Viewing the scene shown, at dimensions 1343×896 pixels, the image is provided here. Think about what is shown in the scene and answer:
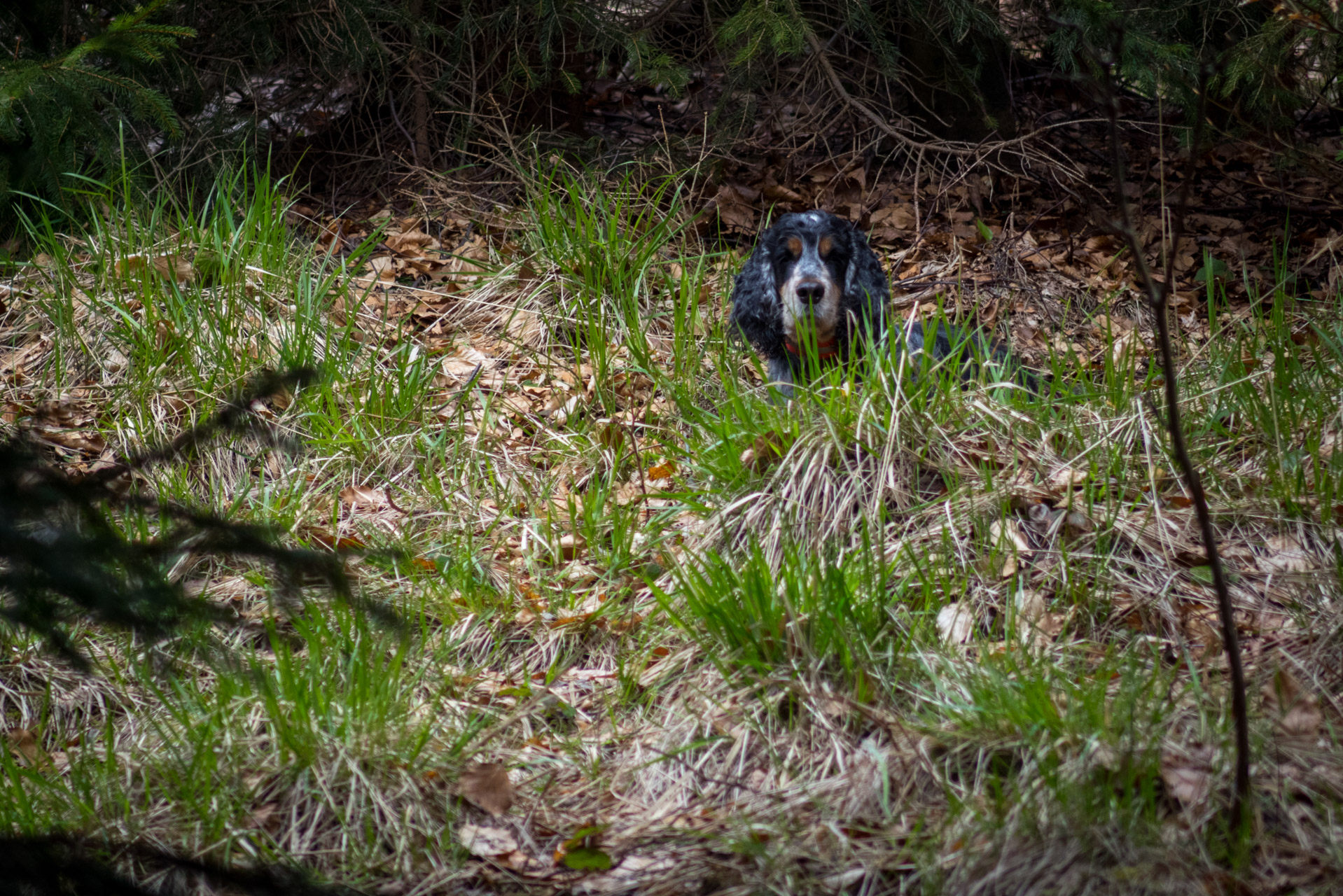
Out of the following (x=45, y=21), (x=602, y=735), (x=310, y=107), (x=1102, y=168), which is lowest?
(x=602, y=735)

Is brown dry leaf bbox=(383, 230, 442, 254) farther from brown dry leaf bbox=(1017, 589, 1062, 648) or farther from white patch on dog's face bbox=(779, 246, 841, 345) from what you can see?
brown dry leaf bbox=(1017, 589, 1062, 648)

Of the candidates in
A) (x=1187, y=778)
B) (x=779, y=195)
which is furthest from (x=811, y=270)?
(x=1187, y=778)

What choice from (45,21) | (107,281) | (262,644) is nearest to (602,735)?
(262,644)

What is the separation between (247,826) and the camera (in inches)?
92.4

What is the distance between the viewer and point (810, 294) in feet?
13.8

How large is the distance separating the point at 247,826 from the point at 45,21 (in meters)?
2.05

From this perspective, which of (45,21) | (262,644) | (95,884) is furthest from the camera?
(262,644)

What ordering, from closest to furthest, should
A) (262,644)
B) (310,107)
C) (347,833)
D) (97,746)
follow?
(347,833)
(97,746)
(262,644)
(310,107)

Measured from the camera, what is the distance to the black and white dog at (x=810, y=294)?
4.26 metres

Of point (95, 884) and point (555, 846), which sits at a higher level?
point (95, 884)

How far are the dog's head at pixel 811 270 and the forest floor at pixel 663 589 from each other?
1.27 feet

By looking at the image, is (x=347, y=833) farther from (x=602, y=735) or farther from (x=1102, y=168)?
(x=1102, y=168)

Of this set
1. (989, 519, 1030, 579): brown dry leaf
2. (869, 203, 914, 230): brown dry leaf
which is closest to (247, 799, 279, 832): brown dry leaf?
(989, 519, 1030, 579): brown dry leaf

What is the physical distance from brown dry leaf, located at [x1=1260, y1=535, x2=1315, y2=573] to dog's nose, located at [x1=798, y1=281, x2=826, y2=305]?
187 centimetres
